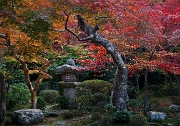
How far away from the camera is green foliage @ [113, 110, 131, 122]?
7.32m

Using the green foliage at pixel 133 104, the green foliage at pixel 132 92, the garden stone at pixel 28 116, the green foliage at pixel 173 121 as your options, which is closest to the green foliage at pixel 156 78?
the green foliage at pixel 132 92

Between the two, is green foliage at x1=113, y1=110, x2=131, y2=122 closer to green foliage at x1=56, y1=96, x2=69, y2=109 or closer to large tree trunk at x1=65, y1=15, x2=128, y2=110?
large tree trunk at x1=65, y1=15, x2=128, y2=110

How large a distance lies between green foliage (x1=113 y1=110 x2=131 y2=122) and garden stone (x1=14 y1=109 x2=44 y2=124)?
309cm

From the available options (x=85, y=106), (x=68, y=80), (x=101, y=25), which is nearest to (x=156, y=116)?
(x=85, y=106)

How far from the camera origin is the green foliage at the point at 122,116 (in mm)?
7320

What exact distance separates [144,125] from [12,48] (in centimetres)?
470

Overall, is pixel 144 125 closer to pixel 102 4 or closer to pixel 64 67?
pixel 102 4

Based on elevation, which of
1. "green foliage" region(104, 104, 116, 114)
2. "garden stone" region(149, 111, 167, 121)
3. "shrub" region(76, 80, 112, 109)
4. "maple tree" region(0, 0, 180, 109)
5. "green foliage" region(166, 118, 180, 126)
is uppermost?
"maple tree" region(0, 0, 180, 109)

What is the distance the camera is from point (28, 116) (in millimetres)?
8570

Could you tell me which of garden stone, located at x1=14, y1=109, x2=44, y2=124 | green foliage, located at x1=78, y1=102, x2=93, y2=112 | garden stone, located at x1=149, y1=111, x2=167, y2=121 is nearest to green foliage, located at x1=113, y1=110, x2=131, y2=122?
garden stone, located at x1=149, y1=111, x2=167, y2=121

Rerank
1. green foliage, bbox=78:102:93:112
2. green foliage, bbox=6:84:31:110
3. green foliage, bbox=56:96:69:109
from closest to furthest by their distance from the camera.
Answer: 1. green foliage, bbox=78:102:93:112
2. green foliage, bbox=6:84:31:110
3. green foliage, bbox=56:96:69:109

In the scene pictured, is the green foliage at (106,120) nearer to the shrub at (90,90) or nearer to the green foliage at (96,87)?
the shrub at (90,90)

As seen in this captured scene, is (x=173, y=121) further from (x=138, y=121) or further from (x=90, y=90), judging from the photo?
(x=90, y=90)

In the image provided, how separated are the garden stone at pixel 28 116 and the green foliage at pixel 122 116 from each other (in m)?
3.09
